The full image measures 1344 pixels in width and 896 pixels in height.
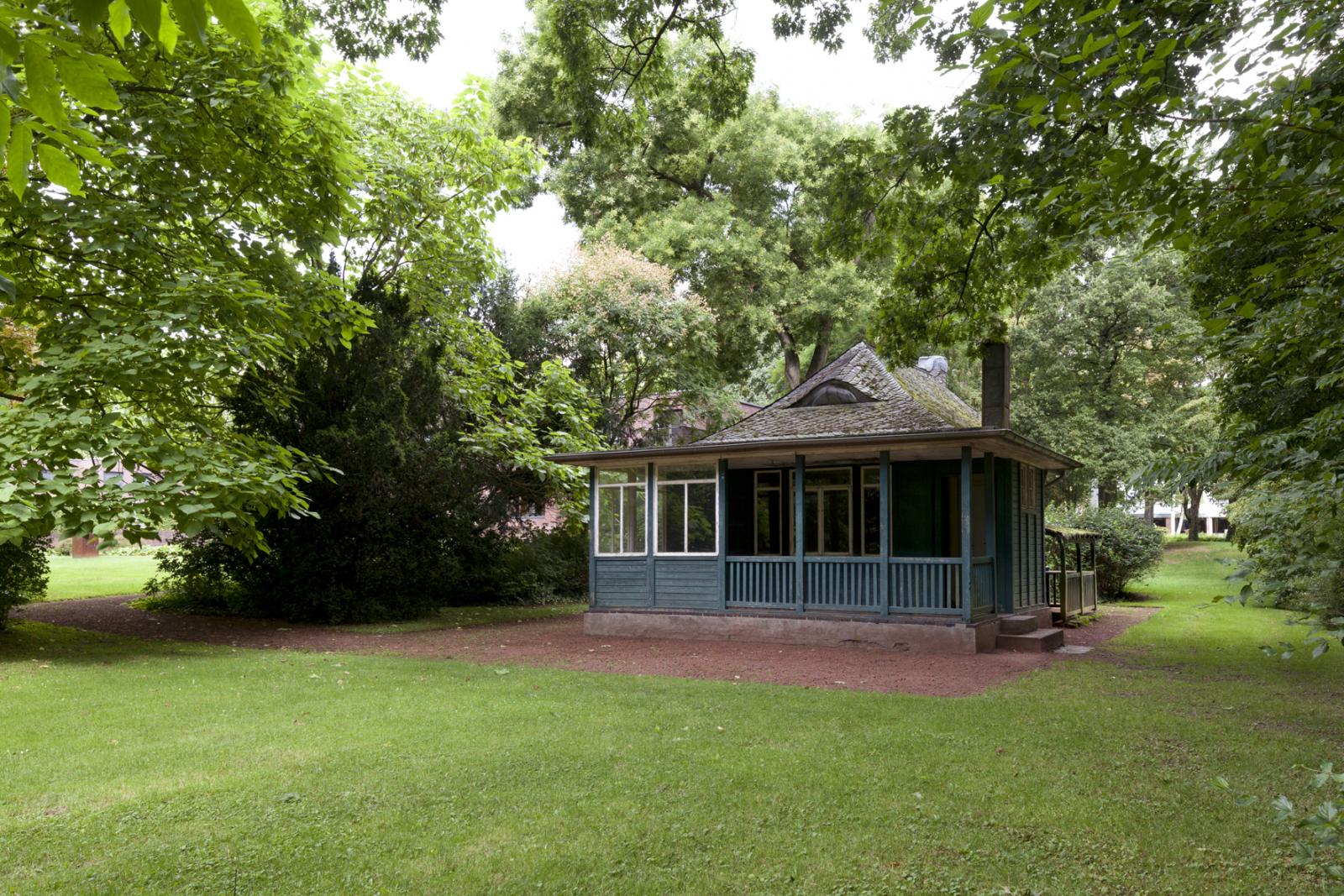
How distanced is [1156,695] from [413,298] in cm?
1553

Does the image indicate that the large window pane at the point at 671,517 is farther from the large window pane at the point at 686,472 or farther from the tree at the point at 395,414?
the tree at the point at 395,414

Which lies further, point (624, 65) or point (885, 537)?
point (885, 537)

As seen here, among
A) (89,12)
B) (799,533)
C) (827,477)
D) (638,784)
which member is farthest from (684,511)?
(89,12)

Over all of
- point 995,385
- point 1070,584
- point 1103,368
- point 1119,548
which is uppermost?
point 1103,368

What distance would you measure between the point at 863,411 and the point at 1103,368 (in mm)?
19529

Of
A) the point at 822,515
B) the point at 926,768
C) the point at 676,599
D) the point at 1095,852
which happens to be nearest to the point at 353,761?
the point at 926,768

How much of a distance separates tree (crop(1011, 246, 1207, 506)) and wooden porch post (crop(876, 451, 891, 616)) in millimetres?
18588

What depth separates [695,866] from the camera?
4.65 meters

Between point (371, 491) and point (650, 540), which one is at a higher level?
point (371, 491)

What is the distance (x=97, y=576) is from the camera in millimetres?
29828

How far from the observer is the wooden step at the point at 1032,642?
14.2m

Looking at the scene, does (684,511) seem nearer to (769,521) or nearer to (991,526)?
(769,521)

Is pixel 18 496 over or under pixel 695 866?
over

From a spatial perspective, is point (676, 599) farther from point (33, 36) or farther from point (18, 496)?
point (33, 36)
